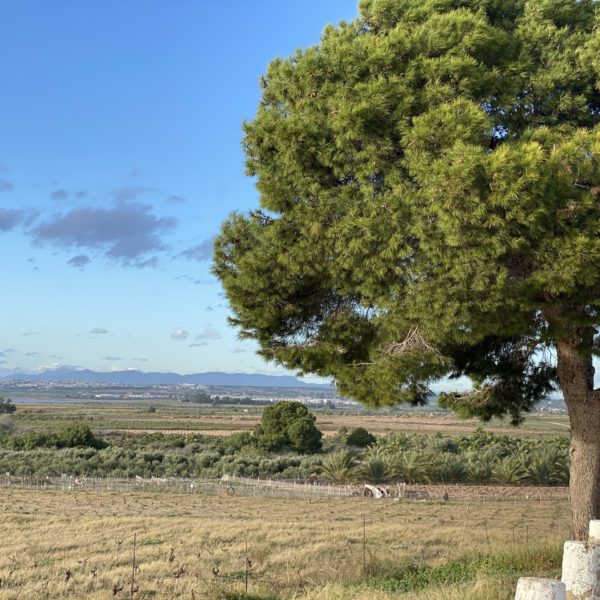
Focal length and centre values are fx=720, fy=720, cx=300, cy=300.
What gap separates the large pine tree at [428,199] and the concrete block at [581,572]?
3.20 metres

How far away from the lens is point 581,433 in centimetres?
1148

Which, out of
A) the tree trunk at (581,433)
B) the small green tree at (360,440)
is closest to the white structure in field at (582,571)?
the tree trunk at (581,433)

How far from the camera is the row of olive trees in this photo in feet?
93.2

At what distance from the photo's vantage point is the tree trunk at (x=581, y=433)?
11109mm

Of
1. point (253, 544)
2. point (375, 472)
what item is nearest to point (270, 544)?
point (253, 544)

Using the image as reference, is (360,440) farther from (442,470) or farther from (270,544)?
(270,544)

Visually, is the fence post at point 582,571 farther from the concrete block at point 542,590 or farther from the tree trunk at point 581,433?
the tree trunk at point 581,433

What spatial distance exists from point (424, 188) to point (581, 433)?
17.9ft

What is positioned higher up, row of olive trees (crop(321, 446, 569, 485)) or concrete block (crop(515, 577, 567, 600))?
concrete block (crop(515, 577, 567, 600))

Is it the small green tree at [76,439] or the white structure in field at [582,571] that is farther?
the small green tree at [76,439]

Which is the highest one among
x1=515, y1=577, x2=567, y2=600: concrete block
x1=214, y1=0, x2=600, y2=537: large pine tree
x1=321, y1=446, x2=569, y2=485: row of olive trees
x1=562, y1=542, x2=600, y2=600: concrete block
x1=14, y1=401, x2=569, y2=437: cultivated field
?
x1=214, y1=0, x2=600, y2=537: large pine tree

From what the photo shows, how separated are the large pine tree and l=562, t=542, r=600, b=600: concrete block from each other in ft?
10.5

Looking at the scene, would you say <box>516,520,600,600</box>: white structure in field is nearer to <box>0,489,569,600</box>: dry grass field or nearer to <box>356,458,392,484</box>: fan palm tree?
<box>0,489,569,600</box>: dry grass field

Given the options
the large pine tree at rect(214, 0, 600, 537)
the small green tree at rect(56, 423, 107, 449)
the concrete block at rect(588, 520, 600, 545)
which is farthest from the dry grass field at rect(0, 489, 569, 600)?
the small green tree at rect(56, 423, 107, 449)
